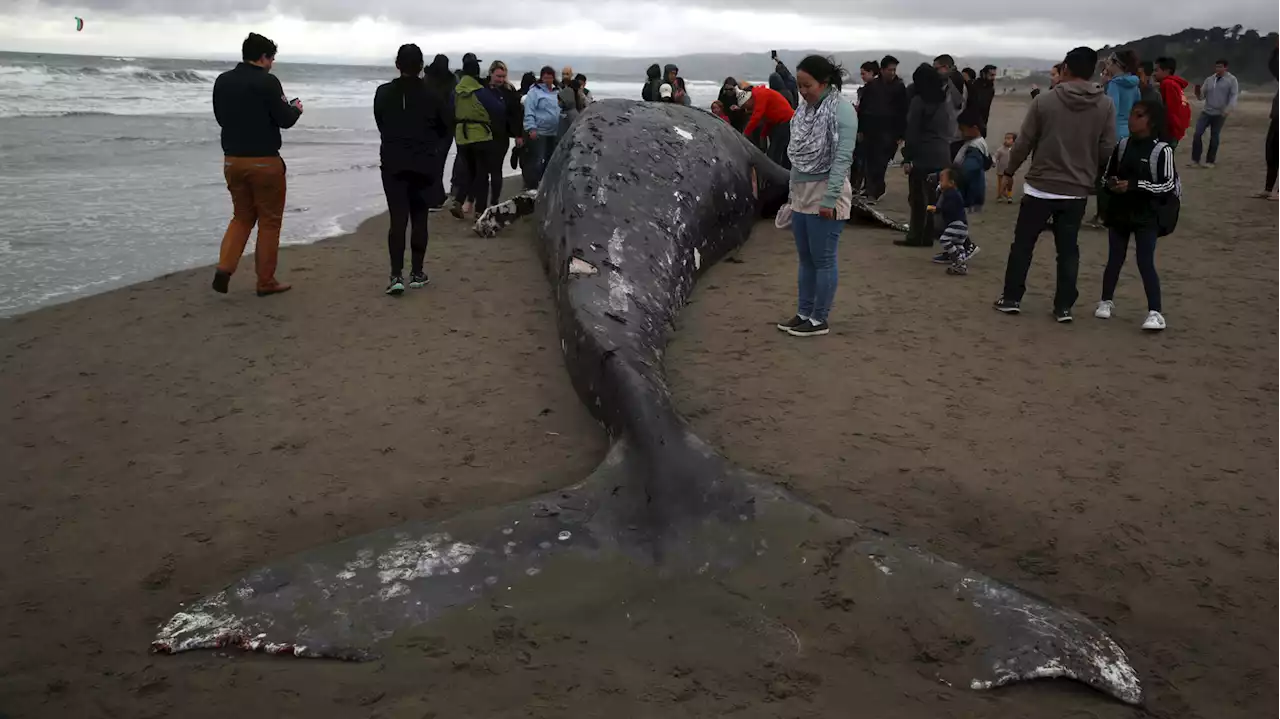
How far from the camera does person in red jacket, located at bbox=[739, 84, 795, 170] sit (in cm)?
1291

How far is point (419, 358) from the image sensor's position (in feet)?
21.9

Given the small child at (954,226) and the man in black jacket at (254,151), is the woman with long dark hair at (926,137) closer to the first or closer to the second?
the small child at (954,226)

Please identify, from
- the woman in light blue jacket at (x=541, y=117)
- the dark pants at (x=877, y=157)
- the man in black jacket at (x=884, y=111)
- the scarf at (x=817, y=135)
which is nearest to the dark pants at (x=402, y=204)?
the scarf at (x=817, y=135)

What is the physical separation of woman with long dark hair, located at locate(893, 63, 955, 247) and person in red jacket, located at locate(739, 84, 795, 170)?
2720mm

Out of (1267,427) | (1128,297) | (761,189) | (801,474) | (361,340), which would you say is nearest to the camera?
(801,474)

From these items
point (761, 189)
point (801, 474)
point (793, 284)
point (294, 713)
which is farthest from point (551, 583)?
point (761, 189)

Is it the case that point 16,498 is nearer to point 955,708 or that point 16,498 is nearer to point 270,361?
point 270,361

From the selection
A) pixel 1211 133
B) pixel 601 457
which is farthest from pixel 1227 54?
pixel 601 457

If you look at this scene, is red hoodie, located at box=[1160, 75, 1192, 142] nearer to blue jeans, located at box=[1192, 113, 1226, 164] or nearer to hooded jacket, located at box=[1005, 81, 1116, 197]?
blue jeans, located at box=[1192, 113, 1226, 164]

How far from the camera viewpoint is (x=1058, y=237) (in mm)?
7234

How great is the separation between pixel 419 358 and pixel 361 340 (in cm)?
69

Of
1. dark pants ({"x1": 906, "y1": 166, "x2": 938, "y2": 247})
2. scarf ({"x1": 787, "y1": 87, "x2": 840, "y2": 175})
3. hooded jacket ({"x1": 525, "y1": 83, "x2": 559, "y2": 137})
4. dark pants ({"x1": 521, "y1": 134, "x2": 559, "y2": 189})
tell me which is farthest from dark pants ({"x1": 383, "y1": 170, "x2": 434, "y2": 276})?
dark pants ({"x1": 906, "y1": 166, "x2": 938, "y2": 247})

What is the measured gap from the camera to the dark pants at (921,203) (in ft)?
32.8

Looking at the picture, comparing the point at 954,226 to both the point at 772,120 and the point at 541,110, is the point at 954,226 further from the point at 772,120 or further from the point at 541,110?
the point at 541,110
